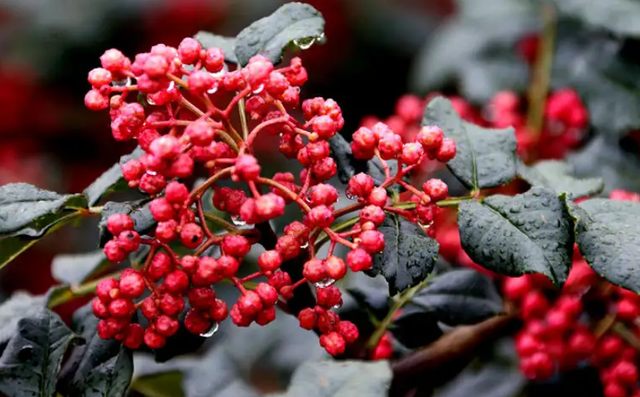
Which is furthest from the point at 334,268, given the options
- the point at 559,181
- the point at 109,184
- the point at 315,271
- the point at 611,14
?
the point at 611,14

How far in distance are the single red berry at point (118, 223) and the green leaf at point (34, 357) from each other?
0.26 meters

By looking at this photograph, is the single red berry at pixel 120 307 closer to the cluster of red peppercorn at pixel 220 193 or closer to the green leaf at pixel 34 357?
the cluster of red peppercorn at pixel 220 193

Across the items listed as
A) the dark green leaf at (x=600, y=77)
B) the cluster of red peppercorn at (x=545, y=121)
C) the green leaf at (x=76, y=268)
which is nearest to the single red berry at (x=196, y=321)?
the green leaf at (x=76, y=268)

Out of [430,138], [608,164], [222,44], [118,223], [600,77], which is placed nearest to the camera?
[118,223]

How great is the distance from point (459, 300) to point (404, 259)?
1.13 ft

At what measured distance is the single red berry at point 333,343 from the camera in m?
0.91

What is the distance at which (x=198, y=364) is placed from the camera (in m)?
1.35

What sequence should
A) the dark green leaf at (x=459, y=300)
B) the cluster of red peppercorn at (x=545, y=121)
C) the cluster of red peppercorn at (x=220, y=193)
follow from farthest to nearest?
1. the cluster of red peppercorn at (x=545, y=121)
2. the dark green leaf at (x=459, y=300)
3. the cluster of red peppercorn at (x=220, y=193)

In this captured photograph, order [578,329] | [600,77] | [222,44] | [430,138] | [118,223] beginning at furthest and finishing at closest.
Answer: [600,77] < [578,329] < [222,44] < [430,138] < [118,223]

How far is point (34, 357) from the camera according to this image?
1021mm

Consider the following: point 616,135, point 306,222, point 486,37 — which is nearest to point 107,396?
point 306,222

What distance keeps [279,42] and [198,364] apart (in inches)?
24.9

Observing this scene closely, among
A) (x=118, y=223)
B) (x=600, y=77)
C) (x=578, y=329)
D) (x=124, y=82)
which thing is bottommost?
(x=578, y=329)

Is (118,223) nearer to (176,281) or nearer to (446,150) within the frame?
(176,281)
